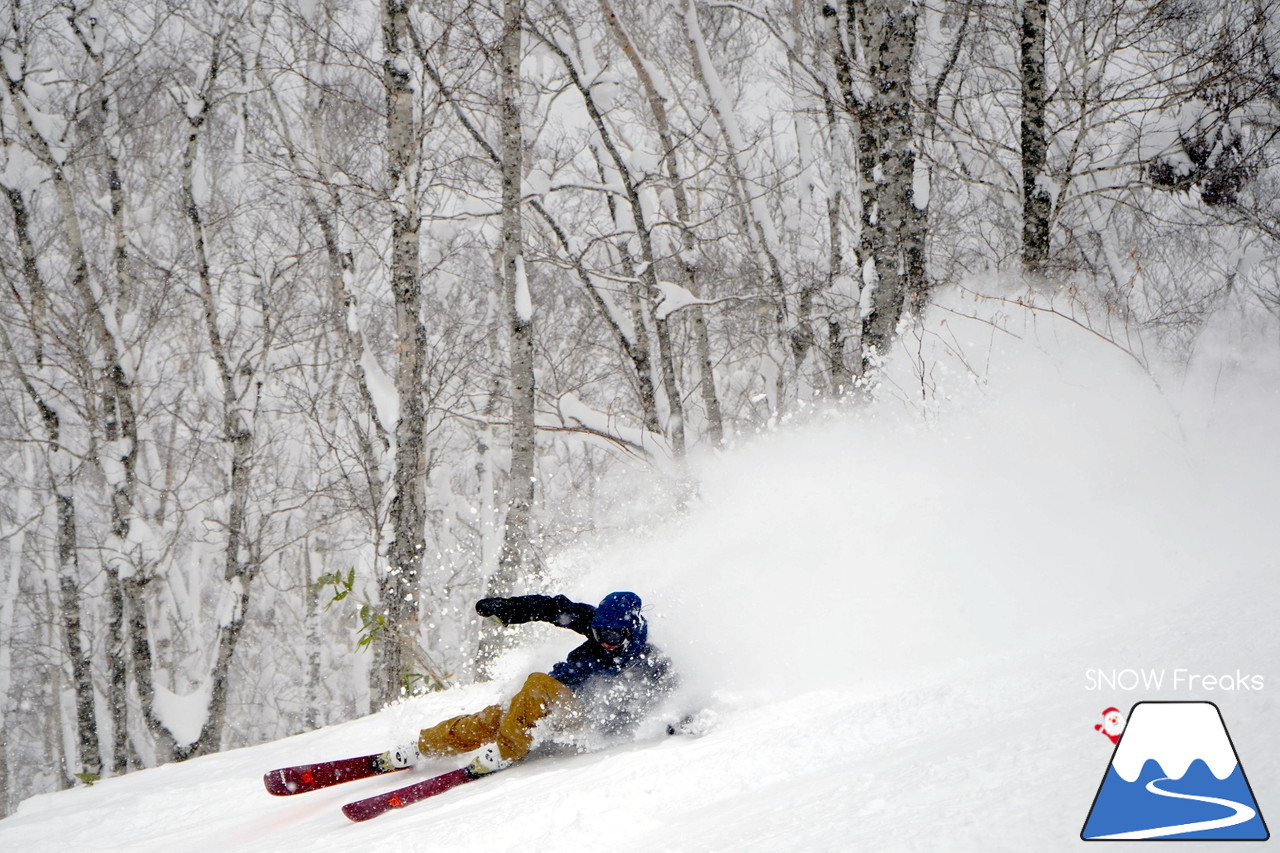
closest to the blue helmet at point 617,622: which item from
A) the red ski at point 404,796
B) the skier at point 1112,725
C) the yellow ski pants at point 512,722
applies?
the yellow ski pants at point 512,722

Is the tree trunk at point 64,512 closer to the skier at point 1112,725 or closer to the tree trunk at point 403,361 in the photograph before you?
the tree trunk at point 403,361

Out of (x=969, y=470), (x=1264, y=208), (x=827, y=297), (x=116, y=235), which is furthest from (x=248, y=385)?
A: (x=1264, y=208)

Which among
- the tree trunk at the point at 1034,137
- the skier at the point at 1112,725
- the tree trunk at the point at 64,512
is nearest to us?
the skier at the point at 1112,725

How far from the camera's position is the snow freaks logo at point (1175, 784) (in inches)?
72.9

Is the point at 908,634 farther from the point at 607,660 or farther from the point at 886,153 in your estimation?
the point at 886,153

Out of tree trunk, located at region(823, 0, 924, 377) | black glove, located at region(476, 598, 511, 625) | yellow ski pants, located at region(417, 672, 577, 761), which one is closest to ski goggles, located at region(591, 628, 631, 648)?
yellow ski pants, located at region(417, 672, 577, 761)

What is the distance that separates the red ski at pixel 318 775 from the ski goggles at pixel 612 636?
1.37 metres

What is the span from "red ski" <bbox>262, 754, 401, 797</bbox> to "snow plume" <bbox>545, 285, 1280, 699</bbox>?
177cm

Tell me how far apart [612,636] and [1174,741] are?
8.49ft

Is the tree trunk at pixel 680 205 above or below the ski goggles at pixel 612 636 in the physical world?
above

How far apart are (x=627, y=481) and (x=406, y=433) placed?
11.7ft

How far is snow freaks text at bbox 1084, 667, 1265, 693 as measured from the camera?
2.62 m

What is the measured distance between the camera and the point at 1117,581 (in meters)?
4.56

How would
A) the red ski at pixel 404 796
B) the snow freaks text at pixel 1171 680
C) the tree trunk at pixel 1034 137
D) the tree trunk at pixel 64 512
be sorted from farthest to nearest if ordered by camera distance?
the tree trunk at pixel 64 512 < the tree trunk at pixel 1034 137 < the red ski at pixel 404 796 < the snow freaks text at pixel 1171 680
